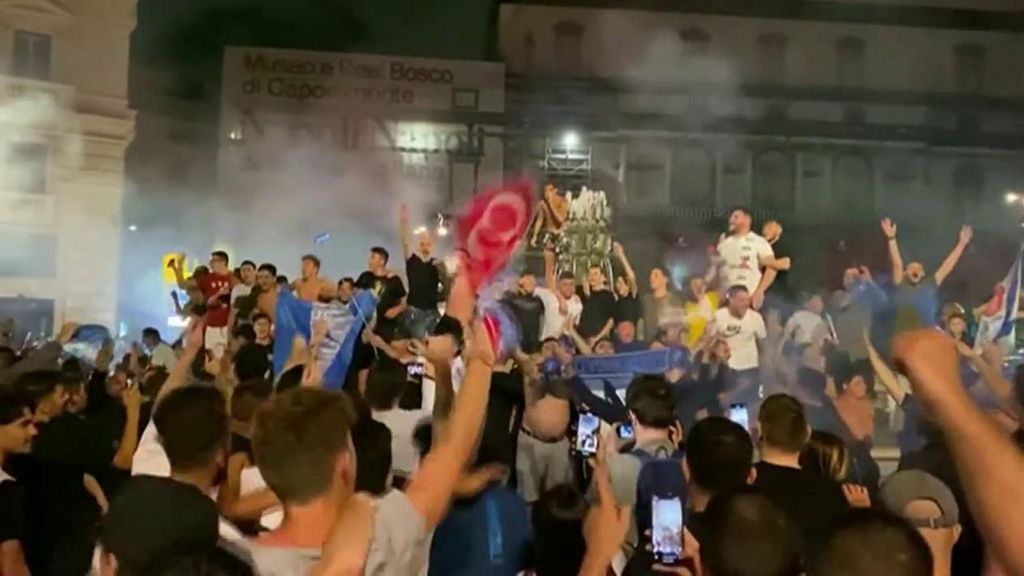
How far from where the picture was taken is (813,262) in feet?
31.8

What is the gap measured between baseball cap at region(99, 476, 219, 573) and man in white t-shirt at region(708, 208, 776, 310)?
500 cm

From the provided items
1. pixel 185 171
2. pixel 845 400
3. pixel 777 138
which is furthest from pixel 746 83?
pixel 845 400

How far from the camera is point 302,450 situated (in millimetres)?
1383

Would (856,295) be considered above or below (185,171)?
below

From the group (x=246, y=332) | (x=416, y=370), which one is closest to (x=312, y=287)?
(x=246, y=332)

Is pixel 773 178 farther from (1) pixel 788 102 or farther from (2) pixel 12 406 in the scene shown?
(2) pixel 12 406

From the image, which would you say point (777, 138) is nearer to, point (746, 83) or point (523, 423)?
point (746, 83)

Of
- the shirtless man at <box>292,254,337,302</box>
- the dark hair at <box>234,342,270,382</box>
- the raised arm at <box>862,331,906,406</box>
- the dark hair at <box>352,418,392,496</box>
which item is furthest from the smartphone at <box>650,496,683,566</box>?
the shirtless man at <box>292,254,337,302</box>

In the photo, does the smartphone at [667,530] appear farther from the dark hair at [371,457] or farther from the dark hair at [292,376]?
the dark hair at [292,376]

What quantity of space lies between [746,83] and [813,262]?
161 cm

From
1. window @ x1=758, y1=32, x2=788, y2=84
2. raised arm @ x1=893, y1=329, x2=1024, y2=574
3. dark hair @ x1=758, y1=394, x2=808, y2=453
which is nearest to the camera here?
raised arm @ x1=893, y1=329, x2=1024, y2=574

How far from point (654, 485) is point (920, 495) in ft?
1.60

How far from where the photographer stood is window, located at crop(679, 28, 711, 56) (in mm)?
9797

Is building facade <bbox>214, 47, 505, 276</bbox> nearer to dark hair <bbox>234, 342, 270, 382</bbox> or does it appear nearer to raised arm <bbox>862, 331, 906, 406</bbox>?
dark hair <bbox>234, 342, 270, 382</bbox>
